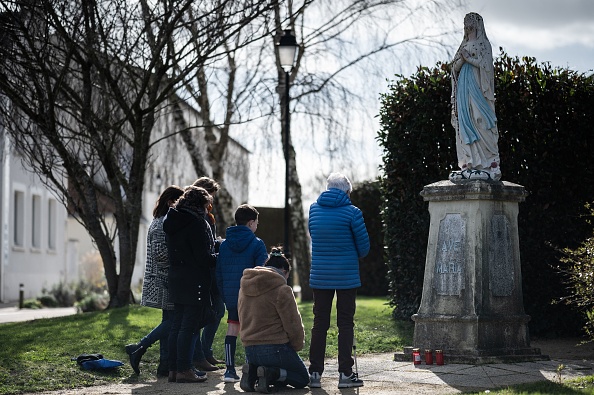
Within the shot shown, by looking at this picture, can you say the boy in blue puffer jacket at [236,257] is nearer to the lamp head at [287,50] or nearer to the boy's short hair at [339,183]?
the boy's short hair at [339,183]

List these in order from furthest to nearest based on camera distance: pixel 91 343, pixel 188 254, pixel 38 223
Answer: pixel 38 223 < pixel 91 343 < pixel 188 254

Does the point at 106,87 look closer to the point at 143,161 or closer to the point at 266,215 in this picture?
the point at 143,161

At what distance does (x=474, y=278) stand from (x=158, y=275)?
3523mm

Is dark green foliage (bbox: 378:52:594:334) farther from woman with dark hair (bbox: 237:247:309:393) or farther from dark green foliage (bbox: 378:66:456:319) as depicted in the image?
woman with dark hair (bbox: 237:247:309:393)

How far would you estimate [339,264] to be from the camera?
9727 mm

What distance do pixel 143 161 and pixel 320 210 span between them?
30.5ft

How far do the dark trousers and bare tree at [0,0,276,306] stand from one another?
798cm

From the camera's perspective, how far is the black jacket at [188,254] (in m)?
10.1

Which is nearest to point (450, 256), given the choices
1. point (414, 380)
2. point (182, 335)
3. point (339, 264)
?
point (414, 380)

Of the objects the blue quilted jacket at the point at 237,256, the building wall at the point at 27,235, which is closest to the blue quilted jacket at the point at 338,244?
the blue quilted jacket at the point at 237,256

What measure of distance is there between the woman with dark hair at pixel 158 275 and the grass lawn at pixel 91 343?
42 cm

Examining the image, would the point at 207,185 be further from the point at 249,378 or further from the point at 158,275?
the point at 249,378

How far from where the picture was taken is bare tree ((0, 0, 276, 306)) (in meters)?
16.7

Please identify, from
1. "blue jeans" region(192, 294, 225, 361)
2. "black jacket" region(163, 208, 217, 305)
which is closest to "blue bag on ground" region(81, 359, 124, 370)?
"blue jeans" region(192, 294, 225, 361)
